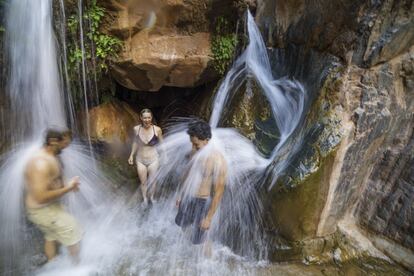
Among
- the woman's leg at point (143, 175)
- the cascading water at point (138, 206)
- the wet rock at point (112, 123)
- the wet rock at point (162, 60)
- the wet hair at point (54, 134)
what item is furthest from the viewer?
the wet rock at point (112, 123)

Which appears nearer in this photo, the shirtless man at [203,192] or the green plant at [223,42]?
the shirtless man at [203,192]

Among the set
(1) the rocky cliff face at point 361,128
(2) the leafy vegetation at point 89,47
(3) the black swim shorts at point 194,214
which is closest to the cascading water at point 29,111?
(2) the leafy vegetation at point 89,47

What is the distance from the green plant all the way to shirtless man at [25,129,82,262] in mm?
3651

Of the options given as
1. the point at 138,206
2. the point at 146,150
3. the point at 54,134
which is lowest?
the point at 138,206

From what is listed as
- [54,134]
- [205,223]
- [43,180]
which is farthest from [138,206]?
[54,134]

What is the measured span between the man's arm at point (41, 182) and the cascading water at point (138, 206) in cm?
107

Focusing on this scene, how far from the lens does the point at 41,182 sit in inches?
119

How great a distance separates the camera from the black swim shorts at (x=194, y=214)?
140 inches

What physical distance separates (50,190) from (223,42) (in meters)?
4.31

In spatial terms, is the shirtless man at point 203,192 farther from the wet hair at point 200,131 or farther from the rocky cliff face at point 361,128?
the rocky cliff face at point 361,128

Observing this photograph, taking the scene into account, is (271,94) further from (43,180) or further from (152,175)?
(43,180)

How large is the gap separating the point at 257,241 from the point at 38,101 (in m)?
4.39

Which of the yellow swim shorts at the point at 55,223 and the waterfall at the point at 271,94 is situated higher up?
the waterfall at the point at 271,94

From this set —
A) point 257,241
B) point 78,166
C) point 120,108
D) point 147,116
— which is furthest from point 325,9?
point 78,166
